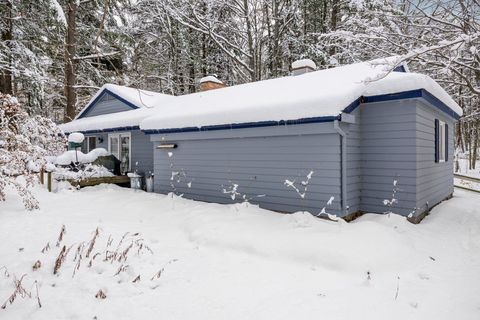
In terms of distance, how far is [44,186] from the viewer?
10180mm

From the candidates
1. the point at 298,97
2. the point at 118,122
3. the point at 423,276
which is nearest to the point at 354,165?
the point at 298,97

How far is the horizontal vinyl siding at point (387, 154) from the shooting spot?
6.50 metres

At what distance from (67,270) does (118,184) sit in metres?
7.99

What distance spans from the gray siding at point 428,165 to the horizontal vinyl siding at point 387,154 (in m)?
0.18

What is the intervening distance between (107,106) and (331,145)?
1170 cm

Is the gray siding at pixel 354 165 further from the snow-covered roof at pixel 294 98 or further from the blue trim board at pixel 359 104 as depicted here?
the snow-covered roof at pixel 294 98

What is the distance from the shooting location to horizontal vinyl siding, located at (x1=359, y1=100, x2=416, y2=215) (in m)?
6.50

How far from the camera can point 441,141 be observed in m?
8.77

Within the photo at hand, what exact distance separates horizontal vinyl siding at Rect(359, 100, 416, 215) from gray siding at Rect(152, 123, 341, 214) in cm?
115

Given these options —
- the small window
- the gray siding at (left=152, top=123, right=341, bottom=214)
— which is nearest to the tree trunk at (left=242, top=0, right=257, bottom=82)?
the small window

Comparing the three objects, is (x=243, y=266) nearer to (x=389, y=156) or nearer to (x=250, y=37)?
(x=389, y=156)

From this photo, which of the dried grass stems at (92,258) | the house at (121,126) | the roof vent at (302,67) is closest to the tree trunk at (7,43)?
the house at (121,126)

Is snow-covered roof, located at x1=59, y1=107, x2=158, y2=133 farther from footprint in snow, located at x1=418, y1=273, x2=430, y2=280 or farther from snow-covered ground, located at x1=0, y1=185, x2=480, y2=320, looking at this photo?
footprint in snow, located at x1=418, y1=273, x2=430, y2=280

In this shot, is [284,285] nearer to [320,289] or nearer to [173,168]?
[320,289]
